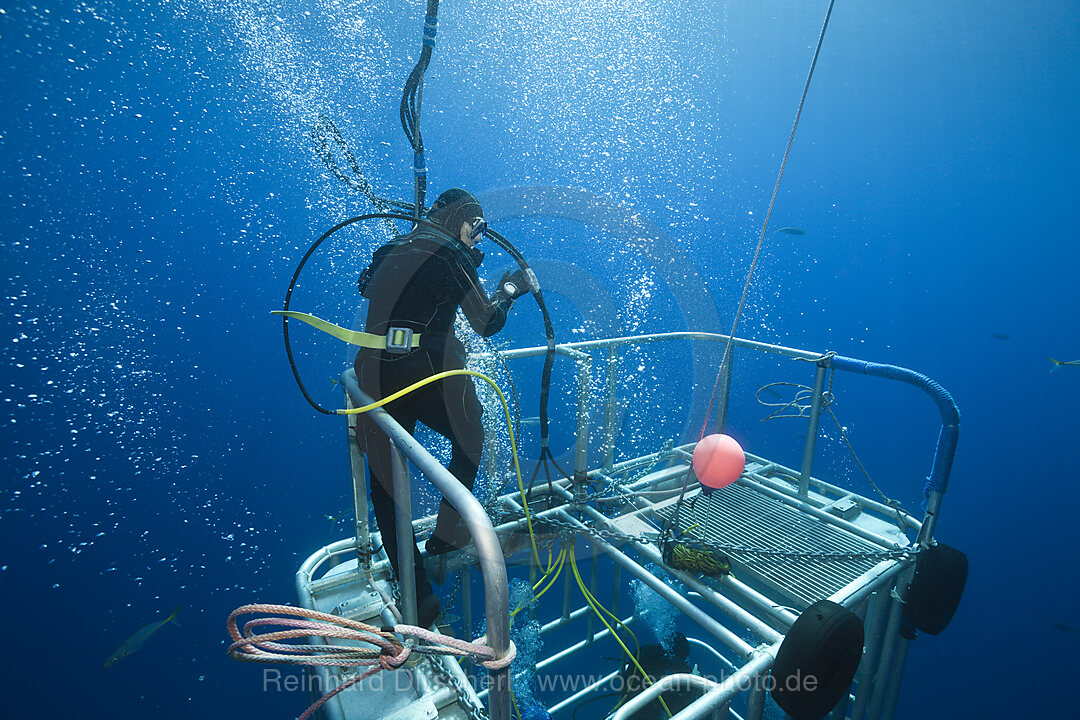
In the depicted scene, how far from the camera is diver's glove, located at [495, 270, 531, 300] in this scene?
247cm

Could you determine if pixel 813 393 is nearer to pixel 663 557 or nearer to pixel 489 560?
pixel 663 557

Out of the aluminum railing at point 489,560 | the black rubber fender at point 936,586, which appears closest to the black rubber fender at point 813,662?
the black rubber fender at point 936,586

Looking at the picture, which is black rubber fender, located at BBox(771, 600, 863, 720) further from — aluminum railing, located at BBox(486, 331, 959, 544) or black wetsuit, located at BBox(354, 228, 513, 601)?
black wetsuit, located at BBox(354, 228, 513, 601)

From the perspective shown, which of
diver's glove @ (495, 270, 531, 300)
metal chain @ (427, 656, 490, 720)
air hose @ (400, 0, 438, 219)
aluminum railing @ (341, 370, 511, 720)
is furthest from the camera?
diver's glove @ (495, 270, 531, 300)

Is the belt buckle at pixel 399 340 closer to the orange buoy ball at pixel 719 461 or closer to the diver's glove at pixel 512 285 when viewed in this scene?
the diver's glove at pixel 512 285

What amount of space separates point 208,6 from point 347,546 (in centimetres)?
766

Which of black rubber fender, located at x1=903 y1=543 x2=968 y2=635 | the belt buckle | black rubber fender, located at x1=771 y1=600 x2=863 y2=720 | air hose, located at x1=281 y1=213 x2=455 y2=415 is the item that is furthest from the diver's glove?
black rubber fender, located at x1=903 y1=543 x2=968 y2=635

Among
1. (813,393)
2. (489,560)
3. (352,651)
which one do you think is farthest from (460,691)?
(813,393)

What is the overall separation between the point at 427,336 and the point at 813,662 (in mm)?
2252

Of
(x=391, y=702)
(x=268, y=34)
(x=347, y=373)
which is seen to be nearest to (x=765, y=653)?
(x=391, y=702)

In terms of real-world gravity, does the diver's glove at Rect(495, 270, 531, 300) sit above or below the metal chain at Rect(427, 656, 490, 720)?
above

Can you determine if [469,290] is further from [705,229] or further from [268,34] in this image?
[705,229]

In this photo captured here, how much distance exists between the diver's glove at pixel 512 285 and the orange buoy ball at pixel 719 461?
1434 mm

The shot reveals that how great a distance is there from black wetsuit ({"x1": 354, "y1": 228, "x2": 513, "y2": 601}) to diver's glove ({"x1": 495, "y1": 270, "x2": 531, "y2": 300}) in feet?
0.19
